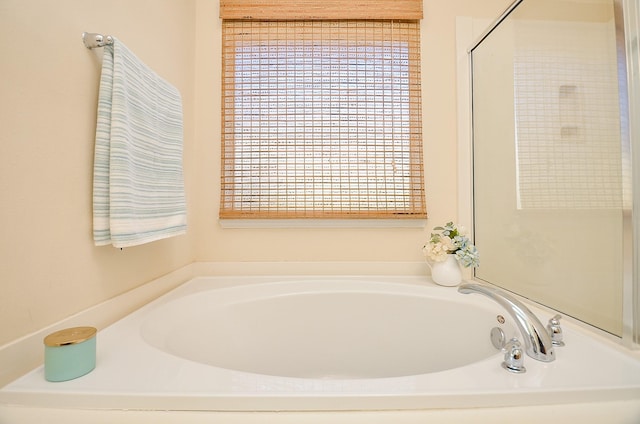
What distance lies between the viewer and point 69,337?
532 mm

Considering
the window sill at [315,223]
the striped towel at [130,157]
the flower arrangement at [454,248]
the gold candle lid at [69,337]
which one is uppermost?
the striped towel at [130,157]

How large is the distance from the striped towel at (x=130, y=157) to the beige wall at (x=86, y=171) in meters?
0.04

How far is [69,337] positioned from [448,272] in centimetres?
129

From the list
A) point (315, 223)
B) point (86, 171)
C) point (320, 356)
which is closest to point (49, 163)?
point (86, 171)

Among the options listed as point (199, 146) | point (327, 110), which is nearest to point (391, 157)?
point (327, 110)

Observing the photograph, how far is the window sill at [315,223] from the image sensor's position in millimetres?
1413

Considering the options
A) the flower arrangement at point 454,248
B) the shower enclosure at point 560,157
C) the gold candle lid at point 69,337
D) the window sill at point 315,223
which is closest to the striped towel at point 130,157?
the gold candle lid at point 69,337

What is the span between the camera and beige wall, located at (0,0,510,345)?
0.57 meters

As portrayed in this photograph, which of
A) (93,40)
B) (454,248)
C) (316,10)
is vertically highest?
(316,10)

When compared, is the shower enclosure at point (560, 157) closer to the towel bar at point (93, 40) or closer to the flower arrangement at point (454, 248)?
the flower arrangement at point (454, 248)

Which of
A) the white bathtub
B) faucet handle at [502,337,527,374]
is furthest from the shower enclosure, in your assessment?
faucet handle at [502,337,527,374]

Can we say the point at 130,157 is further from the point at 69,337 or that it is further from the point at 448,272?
the point at 448,272

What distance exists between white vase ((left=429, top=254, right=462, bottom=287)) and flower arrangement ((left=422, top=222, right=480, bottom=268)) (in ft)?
0.08

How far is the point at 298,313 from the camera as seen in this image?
117 centimetres
